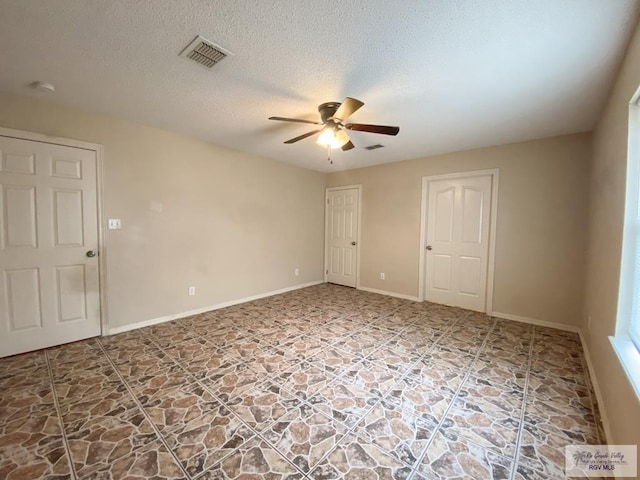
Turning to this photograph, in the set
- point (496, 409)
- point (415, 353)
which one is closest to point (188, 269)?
point (415, 353)

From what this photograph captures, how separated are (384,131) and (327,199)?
11.5 ft

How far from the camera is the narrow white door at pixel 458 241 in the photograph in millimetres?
3852

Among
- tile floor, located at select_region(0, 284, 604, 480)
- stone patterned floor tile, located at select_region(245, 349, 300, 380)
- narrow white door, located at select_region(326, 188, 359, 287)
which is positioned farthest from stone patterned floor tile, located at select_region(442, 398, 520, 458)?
narrow white door, located at select_region(326, 188, 359, 287)

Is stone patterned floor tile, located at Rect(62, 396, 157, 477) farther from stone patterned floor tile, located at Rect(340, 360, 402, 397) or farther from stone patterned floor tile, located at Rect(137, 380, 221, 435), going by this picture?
stone patterned floor tile, located at Rect(340, 360, 402, 397)

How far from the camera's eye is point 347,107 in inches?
80.4

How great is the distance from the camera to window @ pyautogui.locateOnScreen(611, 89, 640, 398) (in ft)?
5.08

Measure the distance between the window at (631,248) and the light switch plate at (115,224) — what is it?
450cm

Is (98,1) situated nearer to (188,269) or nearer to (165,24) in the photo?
(165,24)

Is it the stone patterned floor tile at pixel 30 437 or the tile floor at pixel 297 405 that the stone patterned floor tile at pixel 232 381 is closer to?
the tile floor at pixel 297 405

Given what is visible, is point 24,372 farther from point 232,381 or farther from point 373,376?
point 373,376

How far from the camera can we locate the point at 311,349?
271cm

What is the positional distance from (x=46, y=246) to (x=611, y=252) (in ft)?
16.3

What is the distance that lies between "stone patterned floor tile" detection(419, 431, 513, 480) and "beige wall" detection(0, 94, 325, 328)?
132 inches

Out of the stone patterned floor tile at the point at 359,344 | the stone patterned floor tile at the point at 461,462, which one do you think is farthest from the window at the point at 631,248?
the stone patterned floor tile at the point at 359,344
